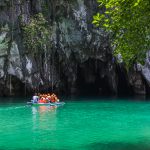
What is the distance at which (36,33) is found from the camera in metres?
40.3

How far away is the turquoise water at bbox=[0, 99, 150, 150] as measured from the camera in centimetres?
1702

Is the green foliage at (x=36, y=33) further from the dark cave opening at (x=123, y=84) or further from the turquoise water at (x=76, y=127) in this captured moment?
the dark cave opening at (x=123, y=84)

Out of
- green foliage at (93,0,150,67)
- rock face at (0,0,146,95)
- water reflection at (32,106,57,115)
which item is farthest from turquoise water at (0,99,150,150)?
rock face at (0,0,146,95)

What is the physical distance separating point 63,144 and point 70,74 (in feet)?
93.2

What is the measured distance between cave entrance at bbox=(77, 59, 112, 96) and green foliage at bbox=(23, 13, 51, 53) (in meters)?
7.69

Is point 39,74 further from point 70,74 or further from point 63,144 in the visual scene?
point 63,144

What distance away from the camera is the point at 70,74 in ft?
149

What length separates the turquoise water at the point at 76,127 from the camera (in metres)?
17.0

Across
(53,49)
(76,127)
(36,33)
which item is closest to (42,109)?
(76,127)

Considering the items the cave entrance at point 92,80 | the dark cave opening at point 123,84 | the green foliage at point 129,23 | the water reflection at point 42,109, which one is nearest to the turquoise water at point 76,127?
the water reflection at point 42,109

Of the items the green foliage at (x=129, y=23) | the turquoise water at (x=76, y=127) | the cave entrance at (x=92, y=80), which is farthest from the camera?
the cave entrance at (x=92, y=80)

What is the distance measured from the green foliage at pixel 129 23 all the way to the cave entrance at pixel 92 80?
3178cm

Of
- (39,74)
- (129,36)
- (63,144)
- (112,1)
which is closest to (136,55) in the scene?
(129,36)

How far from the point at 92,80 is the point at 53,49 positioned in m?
11.5
